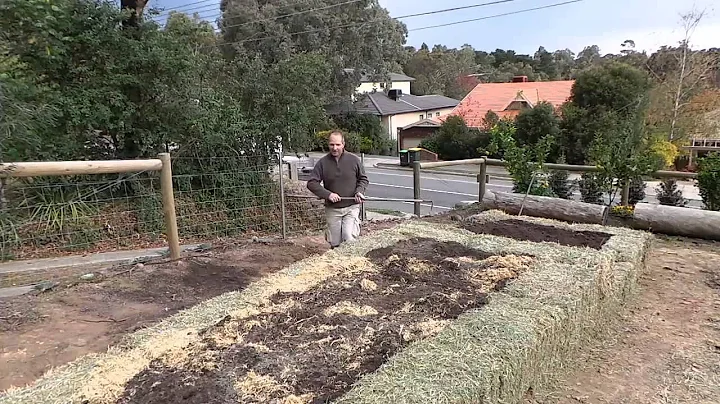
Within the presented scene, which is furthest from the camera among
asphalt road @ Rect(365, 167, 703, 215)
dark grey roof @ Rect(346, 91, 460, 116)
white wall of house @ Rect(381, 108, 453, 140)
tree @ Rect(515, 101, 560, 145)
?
white wall of house @ Rect(381, 108, 453, 140)

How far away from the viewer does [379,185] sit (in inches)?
658

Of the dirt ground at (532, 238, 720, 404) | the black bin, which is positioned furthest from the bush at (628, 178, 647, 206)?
the black bin

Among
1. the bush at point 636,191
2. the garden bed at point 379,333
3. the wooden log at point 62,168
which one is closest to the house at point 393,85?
the bush at point 636,191

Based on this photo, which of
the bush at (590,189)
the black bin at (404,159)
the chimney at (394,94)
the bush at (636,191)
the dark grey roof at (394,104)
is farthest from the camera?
the chimney at (394,94)

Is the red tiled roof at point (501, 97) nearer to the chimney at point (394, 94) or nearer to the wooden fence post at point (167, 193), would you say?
the chimney at point (394, 94)

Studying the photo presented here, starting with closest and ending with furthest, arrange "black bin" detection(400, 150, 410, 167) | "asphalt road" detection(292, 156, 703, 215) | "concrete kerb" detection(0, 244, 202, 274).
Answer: "concrete kerb" detection(0, 244, 202, 274) < "asphalt road" detection(292, 156, 703, 215) < "black bin" detection(400, 150, 410, 167)

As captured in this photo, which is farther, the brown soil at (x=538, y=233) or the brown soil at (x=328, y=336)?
the brown soil at (x=538, y=233)

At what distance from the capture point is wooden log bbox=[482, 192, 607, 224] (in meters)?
5.29

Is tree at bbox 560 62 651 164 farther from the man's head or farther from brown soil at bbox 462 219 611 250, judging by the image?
the man's head

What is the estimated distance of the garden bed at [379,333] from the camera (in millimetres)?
1830

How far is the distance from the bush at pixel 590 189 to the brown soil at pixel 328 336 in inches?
144

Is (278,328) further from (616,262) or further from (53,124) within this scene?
(53,124)

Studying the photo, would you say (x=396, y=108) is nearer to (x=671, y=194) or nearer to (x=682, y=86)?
(x=682, y=86)

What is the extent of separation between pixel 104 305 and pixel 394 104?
27.8m
